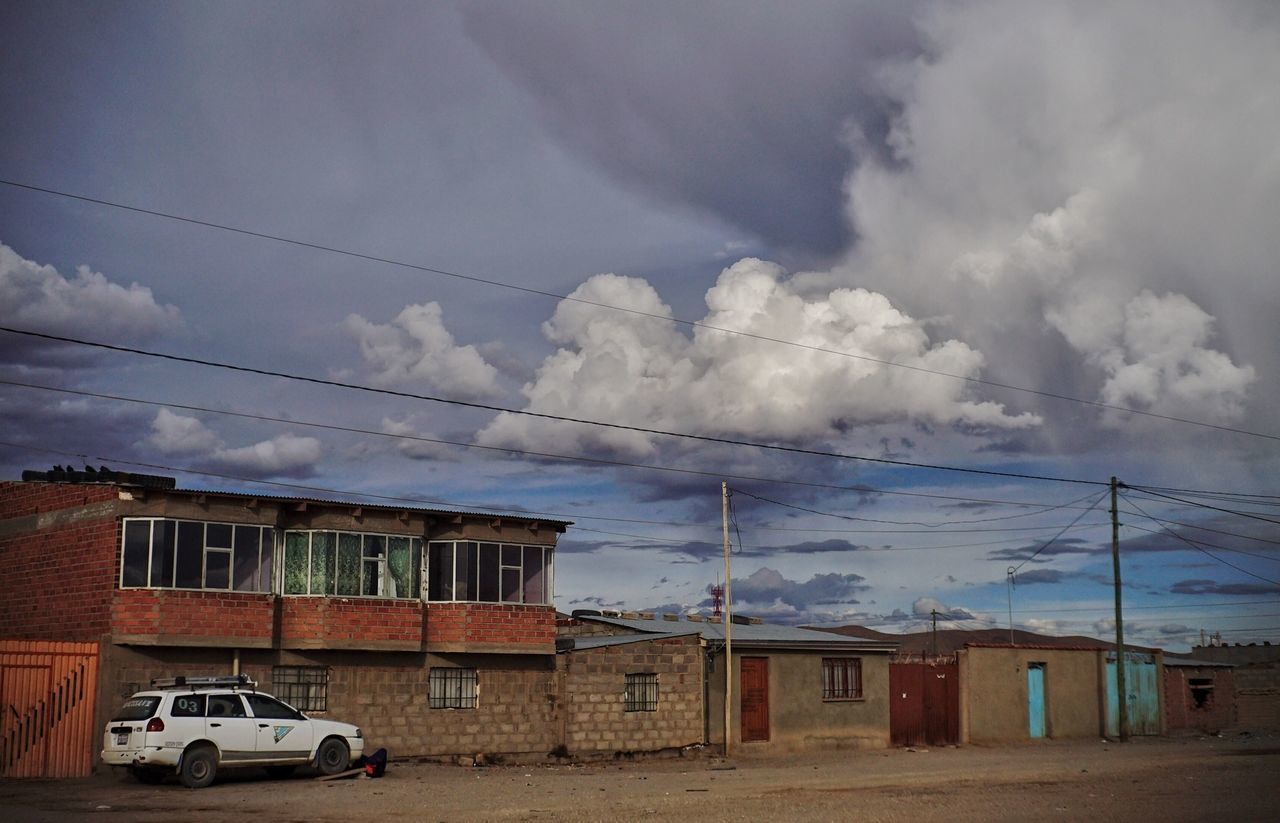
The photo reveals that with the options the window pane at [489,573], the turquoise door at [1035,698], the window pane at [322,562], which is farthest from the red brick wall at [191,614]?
the turquoise door at [1035,698]

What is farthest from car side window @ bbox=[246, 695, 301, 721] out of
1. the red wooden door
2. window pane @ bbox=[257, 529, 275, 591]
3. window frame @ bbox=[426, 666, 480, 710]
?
the red wooden door

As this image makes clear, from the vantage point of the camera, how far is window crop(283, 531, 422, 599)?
100.0 ft

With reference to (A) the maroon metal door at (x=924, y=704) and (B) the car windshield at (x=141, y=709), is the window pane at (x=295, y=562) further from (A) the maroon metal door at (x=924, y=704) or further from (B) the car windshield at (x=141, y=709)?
(A) the maroon metal door at (x=924, y=704)

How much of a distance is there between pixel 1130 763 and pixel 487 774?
1648 cm

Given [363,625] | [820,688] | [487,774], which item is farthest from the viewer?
[820,688]

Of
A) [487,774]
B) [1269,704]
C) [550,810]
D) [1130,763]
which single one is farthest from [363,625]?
[1269,704]

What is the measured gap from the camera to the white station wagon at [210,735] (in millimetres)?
22719

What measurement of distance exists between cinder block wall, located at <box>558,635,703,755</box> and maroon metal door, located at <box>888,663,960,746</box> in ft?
29.5

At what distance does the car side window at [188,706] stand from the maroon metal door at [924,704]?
25010 millimetres

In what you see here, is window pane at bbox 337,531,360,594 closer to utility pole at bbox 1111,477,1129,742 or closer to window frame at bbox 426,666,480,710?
window frame at bbox 426,666,480,710

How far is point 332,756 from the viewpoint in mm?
25469

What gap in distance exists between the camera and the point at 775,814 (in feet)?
62.3

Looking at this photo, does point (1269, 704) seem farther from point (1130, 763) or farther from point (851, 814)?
point (851, 814)

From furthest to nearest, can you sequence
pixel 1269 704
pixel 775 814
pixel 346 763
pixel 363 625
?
pixel 1269 704
pixel 363 625
pixel 346 763
pixel 775 814
